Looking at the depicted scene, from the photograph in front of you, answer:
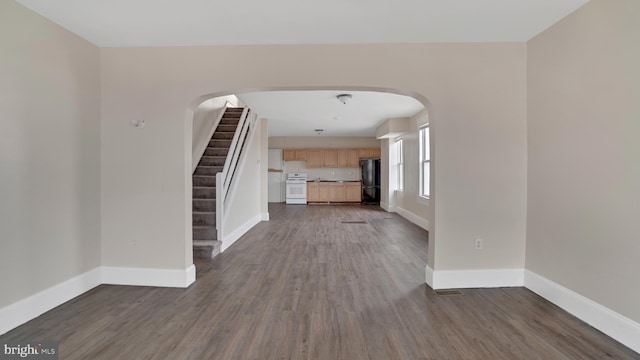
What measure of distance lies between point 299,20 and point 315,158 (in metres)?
8.19

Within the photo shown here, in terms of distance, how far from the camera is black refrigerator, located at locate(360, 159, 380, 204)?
10039 millimetres

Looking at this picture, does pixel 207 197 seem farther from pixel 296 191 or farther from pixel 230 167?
pixel 296 191

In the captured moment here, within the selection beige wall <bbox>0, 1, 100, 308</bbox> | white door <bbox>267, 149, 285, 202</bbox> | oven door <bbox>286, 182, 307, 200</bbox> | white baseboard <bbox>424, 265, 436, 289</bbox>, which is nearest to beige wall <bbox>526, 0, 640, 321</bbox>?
white baseboard <bbox>424, 265, 436, 289</bbox>

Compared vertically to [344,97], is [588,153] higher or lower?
lower

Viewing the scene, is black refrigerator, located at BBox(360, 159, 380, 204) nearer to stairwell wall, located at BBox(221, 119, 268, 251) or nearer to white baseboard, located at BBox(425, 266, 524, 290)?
stairwell wall, located at BBox(221, 119, 268, 251)

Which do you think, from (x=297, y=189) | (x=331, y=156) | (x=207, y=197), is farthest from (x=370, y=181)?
(x=207, y=197)

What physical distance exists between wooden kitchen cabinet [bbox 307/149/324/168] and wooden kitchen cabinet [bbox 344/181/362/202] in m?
1.20

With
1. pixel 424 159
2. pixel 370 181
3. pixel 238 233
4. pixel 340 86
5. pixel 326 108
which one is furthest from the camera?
pixel 370 181

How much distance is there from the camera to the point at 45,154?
2354 mm

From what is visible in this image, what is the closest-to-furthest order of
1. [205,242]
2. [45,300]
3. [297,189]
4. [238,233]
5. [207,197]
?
1. [45,300]
2. [205,242]
3. [207,197]
4. [238,233]
5. [297,189]

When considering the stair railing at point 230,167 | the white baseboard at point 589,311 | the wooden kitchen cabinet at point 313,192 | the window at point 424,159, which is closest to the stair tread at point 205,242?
the stair railing at point 230,167

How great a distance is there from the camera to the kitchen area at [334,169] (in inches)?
404

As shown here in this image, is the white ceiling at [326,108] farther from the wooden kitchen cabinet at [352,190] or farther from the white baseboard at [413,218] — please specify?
the wooden kitchen cabinet at [352,190]

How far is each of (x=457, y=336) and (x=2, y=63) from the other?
3.68 metres
